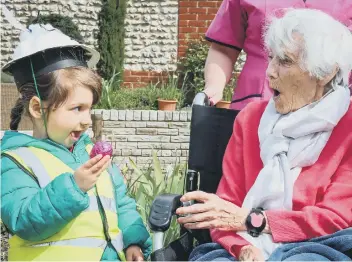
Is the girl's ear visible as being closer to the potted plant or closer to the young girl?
the young girl

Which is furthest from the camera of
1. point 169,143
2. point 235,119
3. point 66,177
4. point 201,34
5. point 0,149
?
point 201,34

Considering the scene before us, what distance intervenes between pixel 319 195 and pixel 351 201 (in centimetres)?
11

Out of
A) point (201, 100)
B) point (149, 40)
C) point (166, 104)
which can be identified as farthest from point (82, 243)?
point (149, 40)

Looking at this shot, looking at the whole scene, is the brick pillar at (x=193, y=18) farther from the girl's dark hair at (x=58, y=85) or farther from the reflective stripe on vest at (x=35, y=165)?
the reflective stripe on vest at (x=35, y=165)

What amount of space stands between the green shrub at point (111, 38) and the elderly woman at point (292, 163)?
7.57 metres

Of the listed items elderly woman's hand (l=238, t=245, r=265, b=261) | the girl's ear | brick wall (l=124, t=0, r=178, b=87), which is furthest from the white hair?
brick wall (l=124, t=0, r=178, b=87)

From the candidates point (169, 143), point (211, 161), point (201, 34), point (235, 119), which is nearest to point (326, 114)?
point (235, 119)

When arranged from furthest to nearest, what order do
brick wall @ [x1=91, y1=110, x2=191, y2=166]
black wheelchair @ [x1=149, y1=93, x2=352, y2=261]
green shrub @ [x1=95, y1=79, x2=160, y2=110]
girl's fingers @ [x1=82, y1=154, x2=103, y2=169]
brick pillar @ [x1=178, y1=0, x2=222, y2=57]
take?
brick pillar @ [x1=178, y1=0, x2=222, y2=57], green shrub @ [x1=95, y1=79, x2=160, y2=110], brick wall @ [x1=91, y1=110, x2=191, y2=166], black wheelchair @ [x1=149, y1=93, x2=352, y2=261], girl's fingers @ [x1=82, y1=154, x2=103, y2=169]

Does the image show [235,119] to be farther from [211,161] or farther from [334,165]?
[334,165]

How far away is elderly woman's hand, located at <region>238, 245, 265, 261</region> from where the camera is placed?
2334mm

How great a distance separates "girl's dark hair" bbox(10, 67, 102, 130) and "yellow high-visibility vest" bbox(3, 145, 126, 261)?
0.19m

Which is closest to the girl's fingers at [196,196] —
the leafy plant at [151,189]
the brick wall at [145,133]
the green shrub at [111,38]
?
the leafy plant at [151,189]

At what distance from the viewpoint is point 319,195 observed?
2.44 meters

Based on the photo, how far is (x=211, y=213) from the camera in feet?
7.82
